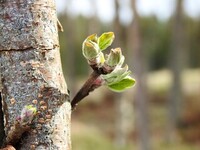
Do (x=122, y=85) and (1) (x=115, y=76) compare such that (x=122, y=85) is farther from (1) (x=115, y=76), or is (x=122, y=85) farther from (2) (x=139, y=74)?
(2) (x=139, y=74)

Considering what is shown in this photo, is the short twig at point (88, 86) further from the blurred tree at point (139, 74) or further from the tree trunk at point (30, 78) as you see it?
the blurred tree at point (139, 74)

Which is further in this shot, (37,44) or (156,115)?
(156,115)

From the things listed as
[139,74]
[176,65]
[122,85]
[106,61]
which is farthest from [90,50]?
[176,65]

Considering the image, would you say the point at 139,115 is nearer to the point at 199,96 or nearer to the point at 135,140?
the point at 135,140

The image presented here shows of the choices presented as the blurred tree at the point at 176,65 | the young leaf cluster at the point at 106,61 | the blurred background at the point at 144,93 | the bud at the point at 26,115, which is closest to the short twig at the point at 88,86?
the young leaf cluster at the point at 106,61

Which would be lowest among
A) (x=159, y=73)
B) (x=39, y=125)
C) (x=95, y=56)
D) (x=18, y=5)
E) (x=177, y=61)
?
(x=159, y=73)

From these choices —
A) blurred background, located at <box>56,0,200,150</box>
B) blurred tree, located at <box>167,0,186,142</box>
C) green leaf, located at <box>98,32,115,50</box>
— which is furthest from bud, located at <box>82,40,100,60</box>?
blurred tree, located at <box>167,0,186,142</box>

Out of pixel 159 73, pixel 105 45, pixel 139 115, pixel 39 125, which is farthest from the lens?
pixel 159 73

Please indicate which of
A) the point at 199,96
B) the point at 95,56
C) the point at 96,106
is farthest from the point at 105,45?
the point at 96,106

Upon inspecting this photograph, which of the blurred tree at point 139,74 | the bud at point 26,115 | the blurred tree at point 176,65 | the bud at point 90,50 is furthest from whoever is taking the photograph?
the blurred tree at point 176,65
